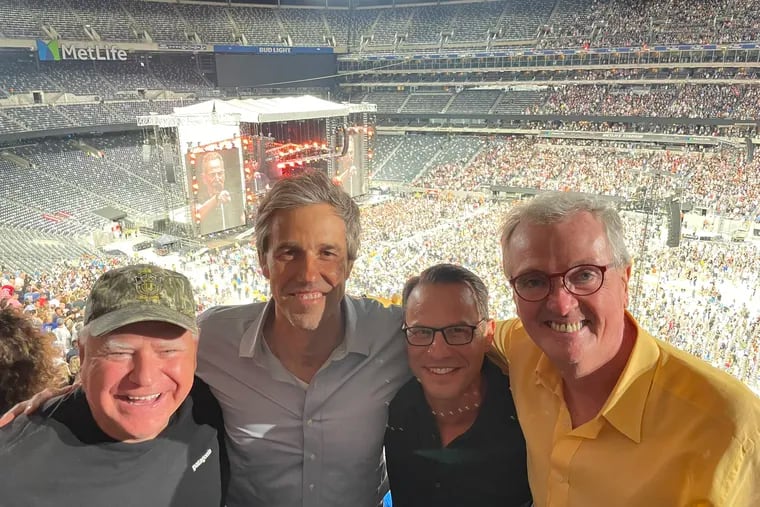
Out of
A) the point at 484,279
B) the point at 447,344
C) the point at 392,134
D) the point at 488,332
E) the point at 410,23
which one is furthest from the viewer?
the point at 410,23

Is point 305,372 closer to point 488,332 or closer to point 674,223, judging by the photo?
point 488,332

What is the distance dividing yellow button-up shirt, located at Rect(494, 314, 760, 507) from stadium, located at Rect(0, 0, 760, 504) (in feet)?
30.9

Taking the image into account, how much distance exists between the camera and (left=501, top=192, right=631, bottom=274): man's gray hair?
1.72 meters

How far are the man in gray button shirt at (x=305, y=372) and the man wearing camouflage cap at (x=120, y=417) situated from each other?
0.32 metres

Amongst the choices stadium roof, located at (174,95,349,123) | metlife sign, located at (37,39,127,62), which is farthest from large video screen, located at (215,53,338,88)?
stadium roof, located at (174,95,349,123)

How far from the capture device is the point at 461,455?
195 centimetres

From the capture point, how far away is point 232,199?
63.6 feet

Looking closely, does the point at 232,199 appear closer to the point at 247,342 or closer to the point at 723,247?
the point at 723,247

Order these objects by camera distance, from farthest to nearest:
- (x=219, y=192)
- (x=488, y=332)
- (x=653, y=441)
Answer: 1. (x=219, y=192)
2. (x=488, y=332)
3. (x=653, y=441)

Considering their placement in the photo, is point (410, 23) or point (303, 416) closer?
point (303, 416)

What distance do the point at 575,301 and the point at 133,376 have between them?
136cm

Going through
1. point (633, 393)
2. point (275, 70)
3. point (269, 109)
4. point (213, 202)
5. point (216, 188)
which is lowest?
point (213, 202)

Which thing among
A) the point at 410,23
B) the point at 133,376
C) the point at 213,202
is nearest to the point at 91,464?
the point at 133,376

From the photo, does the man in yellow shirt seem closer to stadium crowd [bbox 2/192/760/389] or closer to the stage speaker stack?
stadium crowd [bbox 2/192/760/389]
